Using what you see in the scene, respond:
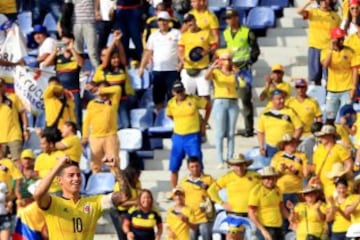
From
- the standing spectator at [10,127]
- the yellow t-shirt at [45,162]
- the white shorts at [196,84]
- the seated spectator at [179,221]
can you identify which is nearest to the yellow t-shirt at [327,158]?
the seated spectator at [179,221]

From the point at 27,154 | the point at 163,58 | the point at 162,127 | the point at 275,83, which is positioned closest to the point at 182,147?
the point at 162,127

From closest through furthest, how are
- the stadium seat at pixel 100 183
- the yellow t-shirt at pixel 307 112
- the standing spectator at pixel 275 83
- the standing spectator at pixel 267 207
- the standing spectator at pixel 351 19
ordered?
the standing spectator at pixel 267 207, the yellow t-shirt at pixel 307 112, the stadium seat at pixel 100 183, the standing spectator at pixel 275 83, the standing spectator at pixel 351 19

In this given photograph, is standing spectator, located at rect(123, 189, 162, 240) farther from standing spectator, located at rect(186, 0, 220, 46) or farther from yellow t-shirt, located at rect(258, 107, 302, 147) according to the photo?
standing spectator, located at rect(186, 0, 220, 46)

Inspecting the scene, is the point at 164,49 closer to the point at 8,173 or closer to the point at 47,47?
the point at 47,47

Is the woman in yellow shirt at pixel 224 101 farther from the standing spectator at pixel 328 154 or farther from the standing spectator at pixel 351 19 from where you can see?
the standing spectator at pixel 351 19

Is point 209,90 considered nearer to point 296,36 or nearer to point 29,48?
point 296,36

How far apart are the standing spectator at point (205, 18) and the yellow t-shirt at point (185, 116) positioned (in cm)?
211

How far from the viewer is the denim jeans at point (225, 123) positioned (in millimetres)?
22156

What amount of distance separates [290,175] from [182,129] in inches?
69.6

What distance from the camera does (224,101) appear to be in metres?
22.3

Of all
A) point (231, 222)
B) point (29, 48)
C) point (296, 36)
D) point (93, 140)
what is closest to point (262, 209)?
point (231, 222)

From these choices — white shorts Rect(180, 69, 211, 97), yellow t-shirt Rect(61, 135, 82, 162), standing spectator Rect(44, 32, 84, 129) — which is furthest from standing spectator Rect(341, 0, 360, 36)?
yellow t-shirt Rect(61, 135, 82, 162)

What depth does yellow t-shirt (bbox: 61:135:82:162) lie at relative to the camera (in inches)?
850

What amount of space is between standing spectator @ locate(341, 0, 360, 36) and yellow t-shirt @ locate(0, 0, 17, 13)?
5.78m
